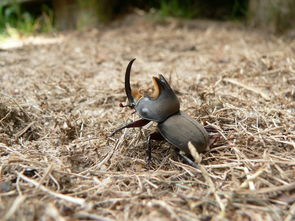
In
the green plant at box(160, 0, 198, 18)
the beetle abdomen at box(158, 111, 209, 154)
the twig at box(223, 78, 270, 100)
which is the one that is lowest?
the twig at box(223, 78, 270, 100)

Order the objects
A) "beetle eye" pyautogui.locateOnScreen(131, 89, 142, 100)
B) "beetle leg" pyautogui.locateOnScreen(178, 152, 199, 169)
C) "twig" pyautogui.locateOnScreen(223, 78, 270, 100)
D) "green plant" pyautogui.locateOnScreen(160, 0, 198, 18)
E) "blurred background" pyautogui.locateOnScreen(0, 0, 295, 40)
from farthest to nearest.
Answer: "green plant" pyautogui.locateOnScreen(160, 0, 198, 18)
"blurred background" pyautogui.locateOnScreen(0, 0, 295, 40)
"twig" pyautogui.locateOnScreen(223, 78, 270, 100)
"beetle eye" pyautogui.locateOnScreen(131, 89, 142, 100)
"beetle leg" pyautogui.locateOnScreen(178, 152, 199, 169)

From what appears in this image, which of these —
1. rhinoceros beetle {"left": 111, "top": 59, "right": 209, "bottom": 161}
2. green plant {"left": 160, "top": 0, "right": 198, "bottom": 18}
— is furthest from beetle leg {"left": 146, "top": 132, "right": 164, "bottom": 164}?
green plant {"left": 160, "top": 0, "right": 198, "bottom": 18}

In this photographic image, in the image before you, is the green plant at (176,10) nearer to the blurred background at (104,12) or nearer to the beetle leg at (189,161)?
the blurred background at (104,12)

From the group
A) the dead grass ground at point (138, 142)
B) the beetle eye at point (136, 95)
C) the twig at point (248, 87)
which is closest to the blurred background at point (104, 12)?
the dead grass ground at point (138, 142)

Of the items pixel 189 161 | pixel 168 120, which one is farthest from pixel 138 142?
pixel 189 161

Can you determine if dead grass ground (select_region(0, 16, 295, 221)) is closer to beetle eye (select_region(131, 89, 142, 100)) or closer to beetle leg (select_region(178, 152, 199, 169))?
beetle leg (select_region(178, 152, 199, 169))

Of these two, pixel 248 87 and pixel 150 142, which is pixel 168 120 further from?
pixel 248 87
